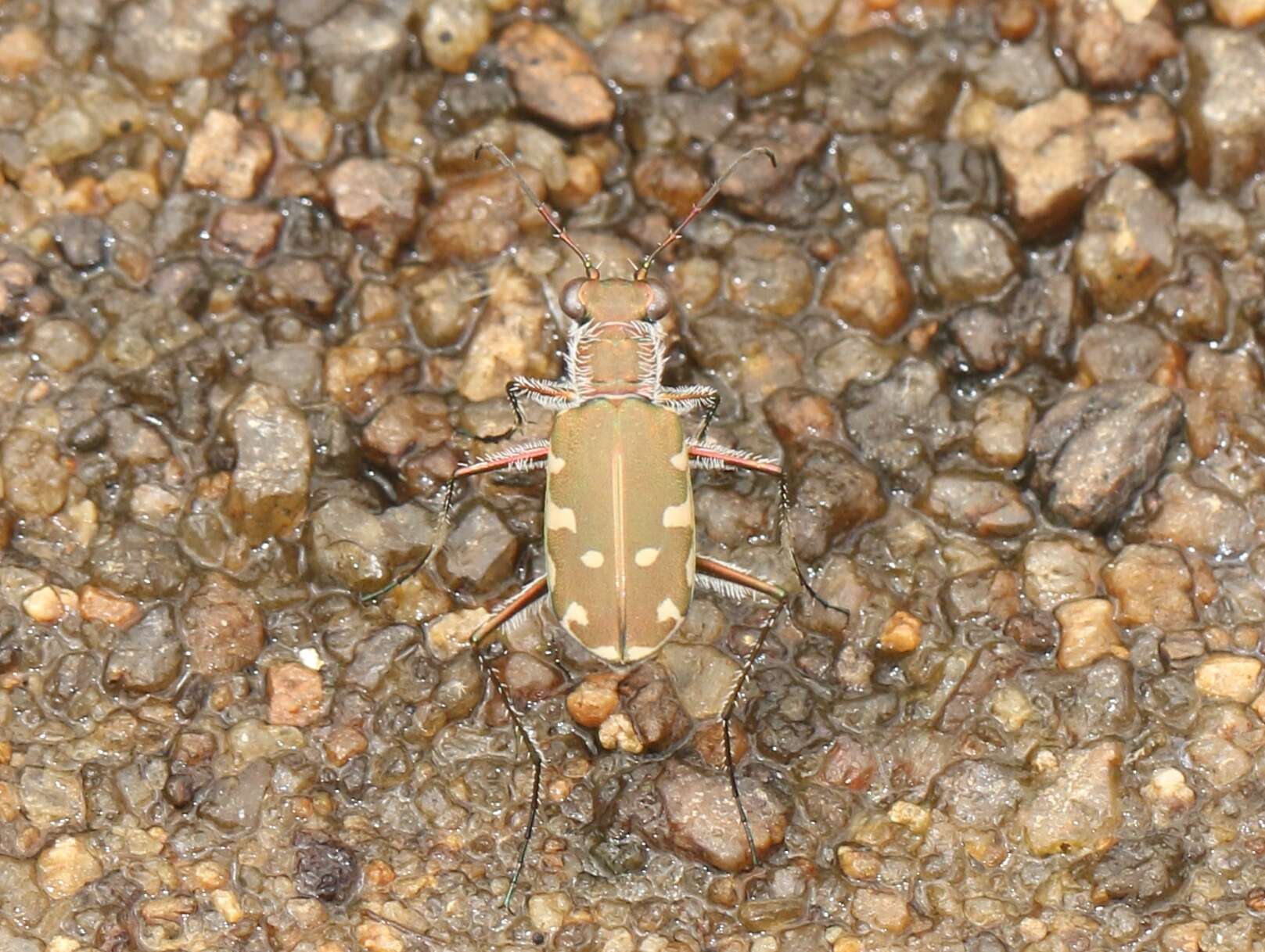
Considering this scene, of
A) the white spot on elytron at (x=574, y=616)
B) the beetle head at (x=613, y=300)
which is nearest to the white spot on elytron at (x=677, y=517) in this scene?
the white spot on elytron at (x=574, y=616)

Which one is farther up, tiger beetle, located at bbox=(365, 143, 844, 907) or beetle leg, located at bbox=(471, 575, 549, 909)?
tiger beetle, located at bbox=(365, 143, 844, 907)

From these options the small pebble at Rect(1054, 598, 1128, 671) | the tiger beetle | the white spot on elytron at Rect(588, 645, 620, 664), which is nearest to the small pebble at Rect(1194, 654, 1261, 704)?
the small pebble at Rect(1054, 598, 1128, 671)

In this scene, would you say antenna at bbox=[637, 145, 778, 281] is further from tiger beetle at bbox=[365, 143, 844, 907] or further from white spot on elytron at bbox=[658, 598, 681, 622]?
white spot on elytron at bbox=[658, 598, 681, 622]

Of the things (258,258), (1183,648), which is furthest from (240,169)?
(1183,648)

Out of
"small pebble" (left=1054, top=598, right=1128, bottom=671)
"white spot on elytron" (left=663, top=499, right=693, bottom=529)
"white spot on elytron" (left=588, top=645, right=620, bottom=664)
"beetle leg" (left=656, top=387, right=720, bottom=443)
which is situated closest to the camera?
"white spot on elytron" (left=588, top=645, right=620, bottom=664)

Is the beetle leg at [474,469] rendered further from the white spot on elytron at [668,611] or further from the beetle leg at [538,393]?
the white spot on elytron at [668,611]
